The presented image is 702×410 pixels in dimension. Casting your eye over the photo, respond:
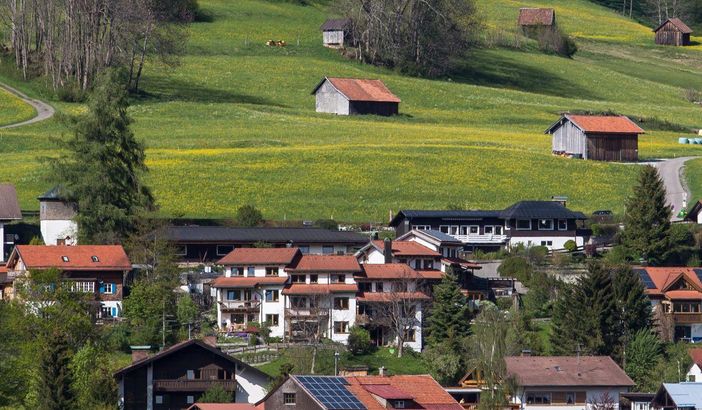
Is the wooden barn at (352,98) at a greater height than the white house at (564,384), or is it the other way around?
the wooden barn at (352,98)

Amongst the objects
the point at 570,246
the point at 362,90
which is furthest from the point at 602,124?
the point at 570,246

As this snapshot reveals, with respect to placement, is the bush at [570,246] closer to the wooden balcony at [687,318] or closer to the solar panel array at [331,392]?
the wooden balcony at [687,318]

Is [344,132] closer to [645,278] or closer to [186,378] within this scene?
[645,278]

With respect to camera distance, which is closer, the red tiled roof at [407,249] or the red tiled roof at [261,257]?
the red tiled roof at [261,257]

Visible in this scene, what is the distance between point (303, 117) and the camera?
15038cm

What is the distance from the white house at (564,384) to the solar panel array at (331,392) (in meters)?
11.0

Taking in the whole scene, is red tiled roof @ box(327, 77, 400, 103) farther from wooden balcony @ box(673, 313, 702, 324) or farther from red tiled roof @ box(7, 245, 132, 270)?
wooden balcony @ box(673, 313, 702, 324)

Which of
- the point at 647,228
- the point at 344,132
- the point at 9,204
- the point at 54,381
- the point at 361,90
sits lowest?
the point at 54,381

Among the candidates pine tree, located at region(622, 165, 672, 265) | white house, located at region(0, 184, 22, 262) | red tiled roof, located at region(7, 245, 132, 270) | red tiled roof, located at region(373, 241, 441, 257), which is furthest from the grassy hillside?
red tiled roof, located at region(7, 245, 132, 270)

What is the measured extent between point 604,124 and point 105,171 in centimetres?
4909

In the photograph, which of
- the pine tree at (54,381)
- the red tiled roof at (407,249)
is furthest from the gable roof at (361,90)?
the pine tree at (54,381)

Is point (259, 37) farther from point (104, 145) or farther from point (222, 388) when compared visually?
point (222, 388)

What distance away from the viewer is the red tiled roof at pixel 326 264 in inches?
3457

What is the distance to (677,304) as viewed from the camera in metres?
89.6
